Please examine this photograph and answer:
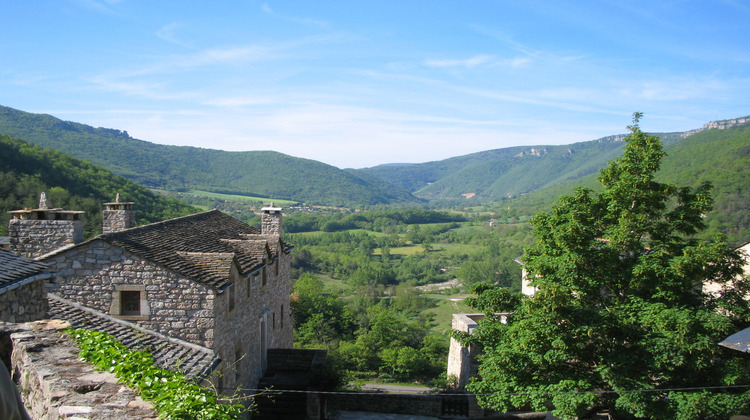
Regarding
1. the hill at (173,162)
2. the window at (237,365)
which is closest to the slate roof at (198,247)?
the window at (237,365)

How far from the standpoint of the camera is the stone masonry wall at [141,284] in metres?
10.8

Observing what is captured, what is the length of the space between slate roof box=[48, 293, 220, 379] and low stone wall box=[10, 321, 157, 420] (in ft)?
13.5

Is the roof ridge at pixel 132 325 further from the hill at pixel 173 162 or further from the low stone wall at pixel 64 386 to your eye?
the hill at pixel 173 162

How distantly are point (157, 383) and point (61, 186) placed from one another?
48.0m

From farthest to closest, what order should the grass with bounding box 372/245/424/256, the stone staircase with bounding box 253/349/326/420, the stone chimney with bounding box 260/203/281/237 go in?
the grass with bounding box 372/245/424/256
the stone chimney with bounding box 260/203/281/237
the stone staircase with bounding box 253/349/326/420

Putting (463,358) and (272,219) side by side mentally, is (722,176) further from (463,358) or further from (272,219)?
(272,219)

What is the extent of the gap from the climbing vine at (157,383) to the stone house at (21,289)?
1774 millimetres

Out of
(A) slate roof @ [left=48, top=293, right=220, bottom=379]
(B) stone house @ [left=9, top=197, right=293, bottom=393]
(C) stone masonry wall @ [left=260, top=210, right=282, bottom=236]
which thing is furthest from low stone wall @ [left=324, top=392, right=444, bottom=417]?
(A) slate roof @ [left=48, top=293, right=220, bottom=379]

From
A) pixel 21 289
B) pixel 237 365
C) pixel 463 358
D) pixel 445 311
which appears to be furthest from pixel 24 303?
pixel 445 311

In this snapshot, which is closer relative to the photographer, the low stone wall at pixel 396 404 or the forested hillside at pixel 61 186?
the low stone wall at pixel 396 404

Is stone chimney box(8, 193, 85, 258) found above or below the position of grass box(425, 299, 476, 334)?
above

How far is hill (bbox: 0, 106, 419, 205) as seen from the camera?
101 meters

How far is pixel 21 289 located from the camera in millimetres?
7387

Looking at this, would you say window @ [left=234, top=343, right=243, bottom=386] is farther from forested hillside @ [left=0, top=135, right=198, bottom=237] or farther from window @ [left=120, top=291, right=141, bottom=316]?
forested hillside @ [left=0, top=135, right=198, bottom=237]
